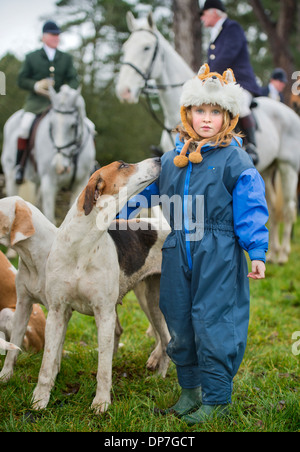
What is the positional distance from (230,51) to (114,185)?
4108 millimetres

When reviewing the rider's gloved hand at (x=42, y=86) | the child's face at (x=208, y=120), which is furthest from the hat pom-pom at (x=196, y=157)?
the rider's gloved hand at (x=42, y=86)

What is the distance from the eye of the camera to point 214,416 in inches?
113

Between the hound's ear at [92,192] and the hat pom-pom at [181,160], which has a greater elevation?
the hat pom-pom at [181,160]

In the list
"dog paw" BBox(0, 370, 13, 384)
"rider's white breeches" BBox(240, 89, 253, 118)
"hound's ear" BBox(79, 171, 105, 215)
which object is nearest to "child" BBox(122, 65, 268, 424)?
"hound's ear" BBox(79, 171, 105, 215)

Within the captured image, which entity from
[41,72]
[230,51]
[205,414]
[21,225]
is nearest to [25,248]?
[21,225]

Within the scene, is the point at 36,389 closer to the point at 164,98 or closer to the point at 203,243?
the point at 203,243

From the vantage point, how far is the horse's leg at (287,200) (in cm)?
829

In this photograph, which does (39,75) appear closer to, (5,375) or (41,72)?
(41,72)

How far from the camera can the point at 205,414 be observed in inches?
113

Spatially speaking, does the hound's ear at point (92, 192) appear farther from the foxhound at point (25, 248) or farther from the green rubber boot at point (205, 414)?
the green rubber boot at point (205, 414)

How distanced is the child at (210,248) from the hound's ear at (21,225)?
Answer: 0.88 metres

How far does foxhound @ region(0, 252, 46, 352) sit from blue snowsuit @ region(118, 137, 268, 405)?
1.36 meters

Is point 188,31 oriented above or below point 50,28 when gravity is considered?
below
